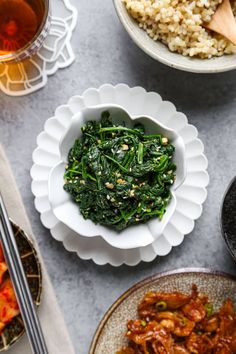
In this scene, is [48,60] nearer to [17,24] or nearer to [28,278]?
[17,24]

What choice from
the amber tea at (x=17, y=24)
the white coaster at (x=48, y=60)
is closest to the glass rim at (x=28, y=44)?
the amber tea at (x=17, y=24)

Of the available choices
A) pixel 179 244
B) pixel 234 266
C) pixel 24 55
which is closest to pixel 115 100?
pixel 24 55

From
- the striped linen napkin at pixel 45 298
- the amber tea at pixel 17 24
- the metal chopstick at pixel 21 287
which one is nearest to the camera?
the metal chopstick at pixel 21 287

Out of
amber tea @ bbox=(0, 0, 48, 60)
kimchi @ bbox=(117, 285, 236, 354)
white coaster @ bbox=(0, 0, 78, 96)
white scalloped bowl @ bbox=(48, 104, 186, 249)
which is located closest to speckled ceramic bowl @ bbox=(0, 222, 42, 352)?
white scalloped bowl @ bbox=(48, 104, 186, 249)

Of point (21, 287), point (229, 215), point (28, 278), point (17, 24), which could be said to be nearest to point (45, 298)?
point (28, 278)

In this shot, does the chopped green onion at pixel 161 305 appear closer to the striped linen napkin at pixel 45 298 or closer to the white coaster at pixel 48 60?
the striped linen napkin at pixel 45 298

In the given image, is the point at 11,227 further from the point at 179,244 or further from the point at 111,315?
the point at 179,244

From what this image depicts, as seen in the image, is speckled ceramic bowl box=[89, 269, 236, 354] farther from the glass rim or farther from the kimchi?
the glass rim
